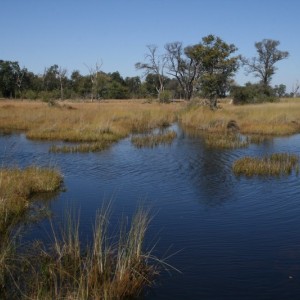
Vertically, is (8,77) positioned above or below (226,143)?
above

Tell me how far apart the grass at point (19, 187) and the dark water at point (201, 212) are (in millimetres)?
534

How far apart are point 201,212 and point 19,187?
444cm

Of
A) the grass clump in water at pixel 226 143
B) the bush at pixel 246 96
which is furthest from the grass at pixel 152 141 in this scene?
the bush at pixel 246 96

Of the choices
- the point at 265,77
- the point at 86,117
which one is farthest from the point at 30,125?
the point at 265,77

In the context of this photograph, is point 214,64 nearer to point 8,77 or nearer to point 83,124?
point 83,124

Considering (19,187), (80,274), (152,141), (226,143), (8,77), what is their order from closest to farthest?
1. (80,274)
2. (19,187)
3. (226,143)
4. (152,141)
5. (8,77)

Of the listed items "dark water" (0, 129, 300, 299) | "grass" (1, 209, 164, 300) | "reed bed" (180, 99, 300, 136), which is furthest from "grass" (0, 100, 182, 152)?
"grass" (1, 209, 164, 300)

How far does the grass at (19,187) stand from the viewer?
860 cm

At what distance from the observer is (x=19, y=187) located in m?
10.4

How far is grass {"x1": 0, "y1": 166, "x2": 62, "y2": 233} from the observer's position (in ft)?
28.2

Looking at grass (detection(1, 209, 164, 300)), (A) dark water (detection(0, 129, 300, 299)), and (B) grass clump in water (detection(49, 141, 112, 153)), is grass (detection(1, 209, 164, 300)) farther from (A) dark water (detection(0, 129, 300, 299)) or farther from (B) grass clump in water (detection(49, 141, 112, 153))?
(B) grass clump in water (detection(49, 141, 112, 153))

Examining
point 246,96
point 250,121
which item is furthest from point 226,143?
point 246,96

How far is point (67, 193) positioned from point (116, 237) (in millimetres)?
3899

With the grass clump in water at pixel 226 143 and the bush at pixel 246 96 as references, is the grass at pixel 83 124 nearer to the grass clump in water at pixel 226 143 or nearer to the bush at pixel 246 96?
the grass clump in water at pixel 226 143
